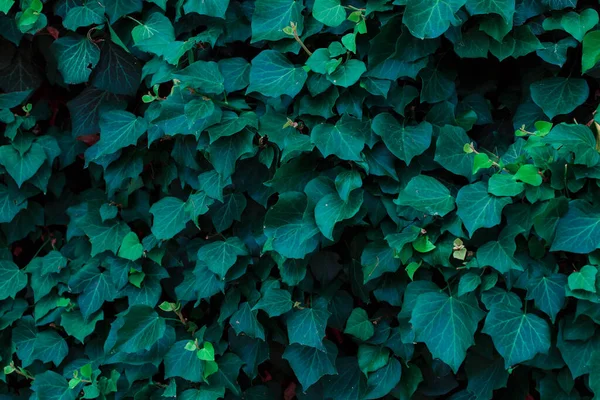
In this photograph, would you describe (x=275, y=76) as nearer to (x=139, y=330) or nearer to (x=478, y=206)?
(x=478, y=206)

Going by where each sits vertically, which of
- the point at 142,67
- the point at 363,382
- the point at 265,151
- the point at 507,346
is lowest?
the point at 363,382

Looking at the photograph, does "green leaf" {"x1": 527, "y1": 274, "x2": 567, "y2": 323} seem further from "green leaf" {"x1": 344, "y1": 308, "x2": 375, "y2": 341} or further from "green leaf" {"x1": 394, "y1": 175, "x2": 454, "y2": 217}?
"green leaf" {"x1": 344, "y1": 308, "x2": 375, "y2": 341}

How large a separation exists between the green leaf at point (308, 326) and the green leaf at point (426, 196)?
542mm

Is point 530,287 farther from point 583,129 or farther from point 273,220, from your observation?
point 273,220

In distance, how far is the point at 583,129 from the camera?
2.12 meters

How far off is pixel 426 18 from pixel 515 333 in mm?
1050

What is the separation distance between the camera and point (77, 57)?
2760 mm

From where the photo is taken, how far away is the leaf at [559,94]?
230cm

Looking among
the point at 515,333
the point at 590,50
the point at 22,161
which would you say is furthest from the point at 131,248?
the point at 590,50

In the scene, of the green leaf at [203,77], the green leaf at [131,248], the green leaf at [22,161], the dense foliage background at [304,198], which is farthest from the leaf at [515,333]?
the green leaf at [22,161]

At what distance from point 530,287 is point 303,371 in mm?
888

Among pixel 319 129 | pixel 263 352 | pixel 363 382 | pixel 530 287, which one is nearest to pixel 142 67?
pixel 319 129

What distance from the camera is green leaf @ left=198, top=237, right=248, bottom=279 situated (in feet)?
8.45

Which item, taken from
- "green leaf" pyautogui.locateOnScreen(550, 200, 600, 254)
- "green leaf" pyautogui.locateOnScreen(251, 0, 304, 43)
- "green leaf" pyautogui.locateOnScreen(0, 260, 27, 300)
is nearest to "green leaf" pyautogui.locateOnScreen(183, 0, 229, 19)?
"green leaf" pyautogui.locateOnScreen(251, 0, 304, 43)
